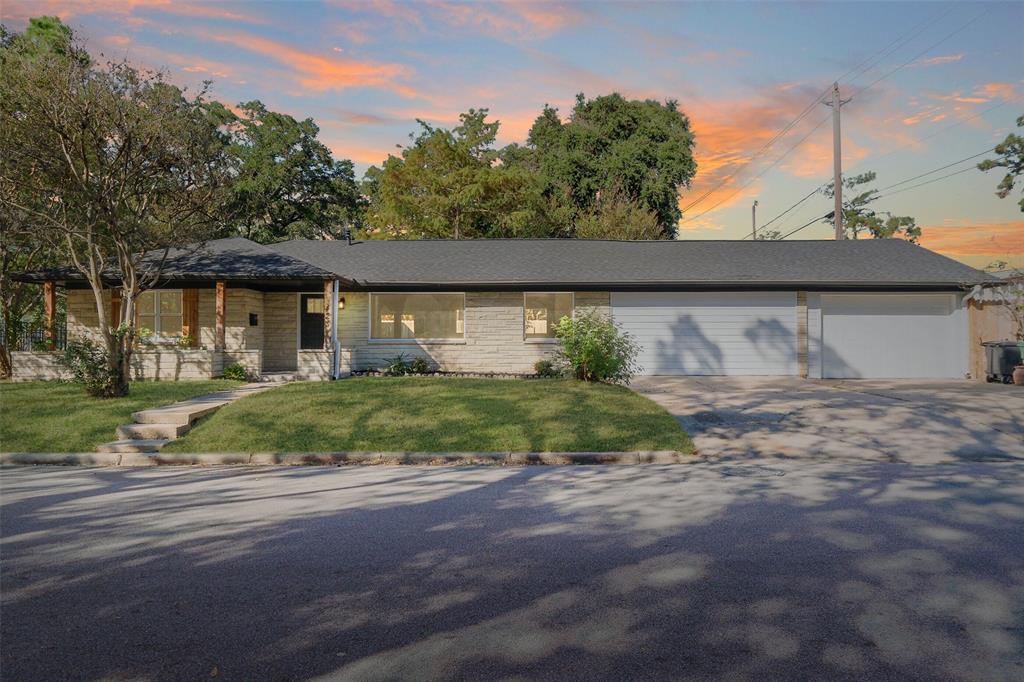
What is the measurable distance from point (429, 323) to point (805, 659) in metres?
18.7

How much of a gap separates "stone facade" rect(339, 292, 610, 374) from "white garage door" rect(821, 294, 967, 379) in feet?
23.9

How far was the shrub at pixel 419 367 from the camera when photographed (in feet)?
66.7

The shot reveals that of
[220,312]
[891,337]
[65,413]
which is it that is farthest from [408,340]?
[891,337]

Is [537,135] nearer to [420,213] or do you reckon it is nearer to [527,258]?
[420,213]

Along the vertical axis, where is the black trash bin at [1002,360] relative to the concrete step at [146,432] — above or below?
above

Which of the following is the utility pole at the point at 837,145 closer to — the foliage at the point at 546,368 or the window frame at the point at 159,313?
the foliage at the point at 546,368

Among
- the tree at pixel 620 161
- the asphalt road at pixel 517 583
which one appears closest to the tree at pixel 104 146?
the asphalt road at pixel 517 583

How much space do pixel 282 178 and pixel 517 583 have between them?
39721 millimetres

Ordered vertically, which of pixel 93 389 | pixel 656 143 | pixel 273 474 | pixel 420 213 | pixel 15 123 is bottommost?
pixel 273 474

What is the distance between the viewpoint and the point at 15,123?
1341cm

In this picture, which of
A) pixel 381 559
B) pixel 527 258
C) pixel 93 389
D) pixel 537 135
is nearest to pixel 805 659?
pixel 381 559

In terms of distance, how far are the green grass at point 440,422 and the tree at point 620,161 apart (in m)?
27.8

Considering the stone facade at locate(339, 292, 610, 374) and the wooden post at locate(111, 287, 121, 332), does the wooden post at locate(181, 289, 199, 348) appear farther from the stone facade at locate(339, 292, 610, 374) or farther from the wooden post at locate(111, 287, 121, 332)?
the stone facade at locate(339, 292, 610, 374)

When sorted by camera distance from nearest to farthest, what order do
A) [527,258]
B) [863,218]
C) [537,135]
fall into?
[527,258]
[537,135]
[863,218]
